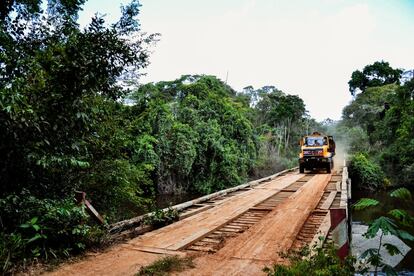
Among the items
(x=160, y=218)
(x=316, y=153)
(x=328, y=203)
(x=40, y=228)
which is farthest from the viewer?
(x=316, y=153)

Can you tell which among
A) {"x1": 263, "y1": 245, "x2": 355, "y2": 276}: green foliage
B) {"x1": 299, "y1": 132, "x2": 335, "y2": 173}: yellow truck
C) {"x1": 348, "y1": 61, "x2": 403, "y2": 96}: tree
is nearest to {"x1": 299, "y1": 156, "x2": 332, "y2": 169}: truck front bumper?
{"x1": 299, "y1": 132, "x2": 335, "y2": 173}: yellow truck

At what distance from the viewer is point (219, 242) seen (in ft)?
21.6

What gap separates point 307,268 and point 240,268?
1092 mm

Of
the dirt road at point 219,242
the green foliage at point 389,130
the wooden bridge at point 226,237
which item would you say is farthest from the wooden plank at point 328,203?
the green foliage at point 389,130

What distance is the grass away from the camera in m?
4.86

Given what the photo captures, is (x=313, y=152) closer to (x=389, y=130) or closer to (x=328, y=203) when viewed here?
(x=328, y=203)

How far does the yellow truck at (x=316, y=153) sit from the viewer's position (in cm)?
2275

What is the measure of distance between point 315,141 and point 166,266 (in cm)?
2058

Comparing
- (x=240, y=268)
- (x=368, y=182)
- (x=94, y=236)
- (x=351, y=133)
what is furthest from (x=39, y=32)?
(x=351, y=133)

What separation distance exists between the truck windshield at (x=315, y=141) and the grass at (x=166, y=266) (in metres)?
19.8

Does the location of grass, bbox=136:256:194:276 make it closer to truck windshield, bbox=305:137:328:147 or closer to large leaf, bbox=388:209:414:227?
large leaf, bbox=388:209:414:227

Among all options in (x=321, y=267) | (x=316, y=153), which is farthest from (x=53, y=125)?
(x=316, y=153)

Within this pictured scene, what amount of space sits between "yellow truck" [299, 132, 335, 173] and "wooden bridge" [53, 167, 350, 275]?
12026mm

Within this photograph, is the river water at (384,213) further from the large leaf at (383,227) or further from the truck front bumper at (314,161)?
the large leaf at (383,227)
